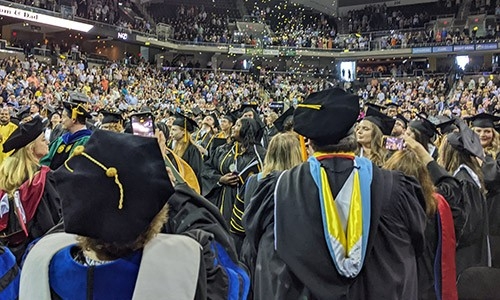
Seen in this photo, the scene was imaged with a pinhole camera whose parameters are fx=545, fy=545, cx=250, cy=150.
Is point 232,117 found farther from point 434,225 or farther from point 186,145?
point 434,225

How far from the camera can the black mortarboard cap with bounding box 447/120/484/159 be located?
4.11 metres

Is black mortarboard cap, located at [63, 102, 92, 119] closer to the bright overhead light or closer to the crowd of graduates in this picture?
the crowd of graduates

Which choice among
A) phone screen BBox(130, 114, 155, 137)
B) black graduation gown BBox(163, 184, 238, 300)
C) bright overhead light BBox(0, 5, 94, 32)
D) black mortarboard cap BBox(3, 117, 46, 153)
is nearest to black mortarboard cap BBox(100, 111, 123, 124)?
phone screen BBox(130, 114, 155, 137)

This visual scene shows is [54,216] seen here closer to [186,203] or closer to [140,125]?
[140,125]

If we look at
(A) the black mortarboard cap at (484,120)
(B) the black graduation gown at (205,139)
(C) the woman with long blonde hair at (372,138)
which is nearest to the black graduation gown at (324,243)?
(C) the woman with long blonde hair at (372,138)

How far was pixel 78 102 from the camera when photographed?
7.14 metres

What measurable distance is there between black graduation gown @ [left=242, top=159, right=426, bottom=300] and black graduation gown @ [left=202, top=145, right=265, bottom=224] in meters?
2.50

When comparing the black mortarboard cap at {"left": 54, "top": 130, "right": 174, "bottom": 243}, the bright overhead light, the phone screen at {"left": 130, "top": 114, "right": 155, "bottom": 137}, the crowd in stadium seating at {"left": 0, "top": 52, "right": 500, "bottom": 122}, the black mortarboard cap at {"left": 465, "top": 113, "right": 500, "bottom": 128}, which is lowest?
the crowd in stadium seating at {"left": 0, "top": 52, "right": 500, "bottom": 122}

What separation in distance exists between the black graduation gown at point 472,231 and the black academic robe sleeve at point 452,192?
66 millimetres

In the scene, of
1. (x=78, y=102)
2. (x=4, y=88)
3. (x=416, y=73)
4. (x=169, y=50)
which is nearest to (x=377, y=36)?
(x=416, y=73)

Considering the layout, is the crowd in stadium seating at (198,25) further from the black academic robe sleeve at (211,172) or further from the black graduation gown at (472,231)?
the black graduation gown at (472,231)

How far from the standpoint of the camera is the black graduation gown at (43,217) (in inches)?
154

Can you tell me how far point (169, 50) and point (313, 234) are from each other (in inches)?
1525

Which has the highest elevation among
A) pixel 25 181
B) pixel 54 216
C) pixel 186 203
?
pixel 186 203
